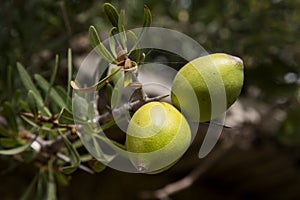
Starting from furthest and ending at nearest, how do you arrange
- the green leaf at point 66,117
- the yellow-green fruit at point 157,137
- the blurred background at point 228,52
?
the blurred background at point 228,52 < the green leaf at point 66,117 < the yellow-green fruit at point 157,137

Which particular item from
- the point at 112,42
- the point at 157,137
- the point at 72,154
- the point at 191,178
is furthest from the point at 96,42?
the point at 191,178

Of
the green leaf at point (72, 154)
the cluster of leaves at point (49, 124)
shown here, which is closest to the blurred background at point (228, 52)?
the cluster of leaves at point (49, 124)

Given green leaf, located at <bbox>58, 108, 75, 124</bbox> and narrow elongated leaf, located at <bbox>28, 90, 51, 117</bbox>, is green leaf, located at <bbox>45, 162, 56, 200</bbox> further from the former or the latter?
green leaf, located at <bbox>58, 108, 75, 124</bbox>

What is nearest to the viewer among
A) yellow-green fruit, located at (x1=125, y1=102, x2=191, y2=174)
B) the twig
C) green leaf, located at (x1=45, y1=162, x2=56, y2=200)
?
yellow-green fruit, located at (x1=125, y1=102, x2=191, y2=174)

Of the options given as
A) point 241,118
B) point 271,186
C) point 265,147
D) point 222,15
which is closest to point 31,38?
point 222,15

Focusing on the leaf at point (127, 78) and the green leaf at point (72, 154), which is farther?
the green leaf at point (72, 154)

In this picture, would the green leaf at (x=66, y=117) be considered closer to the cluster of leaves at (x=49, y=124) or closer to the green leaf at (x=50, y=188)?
the cluster of leaves at (x=49, y=124)

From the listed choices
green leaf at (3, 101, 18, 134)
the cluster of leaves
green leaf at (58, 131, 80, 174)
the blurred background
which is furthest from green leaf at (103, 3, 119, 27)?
the blurred background

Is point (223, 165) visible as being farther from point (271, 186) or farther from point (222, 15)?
point (222, 15)
